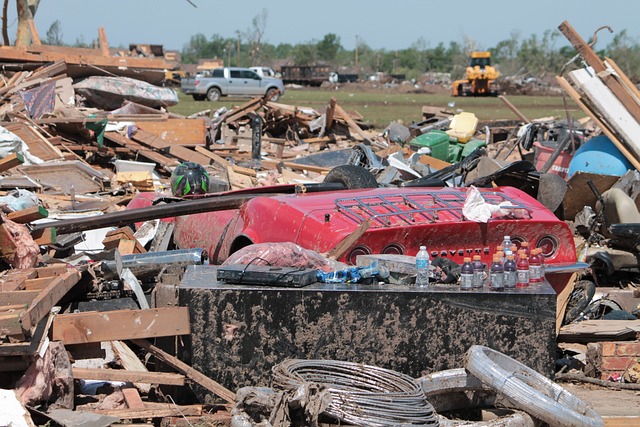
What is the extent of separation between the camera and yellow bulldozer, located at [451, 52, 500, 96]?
51719 mm

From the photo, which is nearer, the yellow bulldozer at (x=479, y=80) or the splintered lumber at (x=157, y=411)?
the splintered lumber at (x=157, y=411)

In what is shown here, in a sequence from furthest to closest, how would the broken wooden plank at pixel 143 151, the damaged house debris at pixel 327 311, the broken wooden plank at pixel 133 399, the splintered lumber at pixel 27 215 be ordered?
the broken wooden plank at pixel 143 151 → the splintered lumber at pixel 27 215 → the broken wooden plank at pixel 133 399 → the damaged house debris at pixel 327 311

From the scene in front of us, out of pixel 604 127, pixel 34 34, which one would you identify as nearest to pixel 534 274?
pixel 604 127

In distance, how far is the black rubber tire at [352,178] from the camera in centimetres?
746

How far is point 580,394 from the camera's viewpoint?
16.7 feet

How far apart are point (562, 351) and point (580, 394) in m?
0.71

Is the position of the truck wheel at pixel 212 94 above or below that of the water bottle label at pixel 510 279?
below

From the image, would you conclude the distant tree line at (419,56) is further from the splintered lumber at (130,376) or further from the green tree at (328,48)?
the splintered lumber at (130,376)

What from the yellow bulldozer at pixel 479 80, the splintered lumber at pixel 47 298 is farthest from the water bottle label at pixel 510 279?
the yellow bulldozer at pixel 479 80

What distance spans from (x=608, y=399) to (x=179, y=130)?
12.3 m

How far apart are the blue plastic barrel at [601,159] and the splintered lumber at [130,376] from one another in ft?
22.2

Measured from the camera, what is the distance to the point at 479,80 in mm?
52094

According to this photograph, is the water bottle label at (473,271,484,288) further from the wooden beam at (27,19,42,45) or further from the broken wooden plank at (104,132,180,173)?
the wooden beam at (27,19,42,45)

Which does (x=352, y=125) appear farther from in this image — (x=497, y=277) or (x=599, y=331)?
(x=497, y=277)
